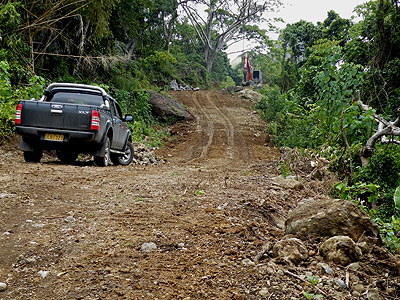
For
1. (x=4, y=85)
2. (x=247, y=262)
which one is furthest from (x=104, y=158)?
(x=247, y=262)

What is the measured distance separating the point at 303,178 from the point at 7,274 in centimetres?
557

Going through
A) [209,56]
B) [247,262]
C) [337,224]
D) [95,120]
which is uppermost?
[209,56]

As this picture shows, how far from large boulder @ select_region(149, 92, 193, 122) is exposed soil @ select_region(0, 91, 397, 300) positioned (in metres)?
13.8

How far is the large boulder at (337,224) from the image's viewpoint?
2.90m

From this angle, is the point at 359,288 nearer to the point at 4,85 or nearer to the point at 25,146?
the point at 25,146

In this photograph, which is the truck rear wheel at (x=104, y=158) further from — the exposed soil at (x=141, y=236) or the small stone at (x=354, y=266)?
the small stone at (x=354, y=266)

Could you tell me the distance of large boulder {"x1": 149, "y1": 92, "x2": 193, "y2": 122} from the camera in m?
19.8

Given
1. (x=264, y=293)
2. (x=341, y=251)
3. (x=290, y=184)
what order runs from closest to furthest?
(x=264, y=293)
(x=341, y=251)
(x=290, y=184)

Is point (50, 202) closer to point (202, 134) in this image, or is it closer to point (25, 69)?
point (25, 69)

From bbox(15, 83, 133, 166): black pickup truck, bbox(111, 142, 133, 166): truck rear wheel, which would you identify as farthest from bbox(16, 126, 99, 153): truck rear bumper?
bbox(111, 142, 133, 166): truck rear wheel

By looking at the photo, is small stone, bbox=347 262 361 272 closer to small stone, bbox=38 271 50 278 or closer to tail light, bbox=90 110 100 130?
small stone, bbox=38 271 50 278

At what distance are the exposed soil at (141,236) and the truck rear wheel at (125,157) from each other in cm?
304

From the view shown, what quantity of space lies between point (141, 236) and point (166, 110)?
1731cm

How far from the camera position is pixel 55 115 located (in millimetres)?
6938
